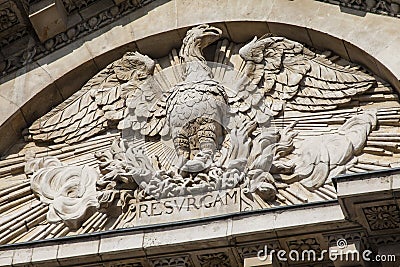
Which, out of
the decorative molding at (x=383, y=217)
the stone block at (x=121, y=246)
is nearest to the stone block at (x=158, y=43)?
the stone block at (x=121, y=246)

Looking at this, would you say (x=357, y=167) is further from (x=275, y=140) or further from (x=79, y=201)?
(x=79, y=201)

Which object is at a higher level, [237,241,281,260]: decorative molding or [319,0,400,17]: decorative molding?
[319,0,400,17]: decorative molding

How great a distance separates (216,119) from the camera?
18.4 metres

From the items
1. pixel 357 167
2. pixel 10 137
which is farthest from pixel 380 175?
pixel 10 137

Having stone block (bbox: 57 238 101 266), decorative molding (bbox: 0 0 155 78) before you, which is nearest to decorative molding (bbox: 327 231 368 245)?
stone block (bbox: 57 238 101 266)

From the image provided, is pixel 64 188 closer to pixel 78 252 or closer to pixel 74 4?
pixel 78 252

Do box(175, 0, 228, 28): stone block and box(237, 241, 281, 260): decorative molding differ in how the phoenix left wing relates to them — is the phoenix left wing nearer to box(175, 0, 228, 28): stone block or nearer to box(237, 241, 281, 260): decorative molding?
box(175, 0, 228, 28): stone block

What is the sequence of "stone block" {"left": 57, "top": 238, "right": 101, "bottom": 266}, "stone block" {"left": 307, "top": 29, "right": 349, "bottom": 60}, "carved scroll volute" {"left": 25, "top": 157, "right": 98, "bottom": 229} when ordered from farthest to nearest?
1. "stone block" {"left": 307, "top": 29, "right": 349, "bottom": 60}
2. "carved scroll volute" {"left": 25, "top": 157, "right": 98, "bottom": 229}
3. "stone block" {"left": 57, "top": 238, "right": 101, "bottom": 266}

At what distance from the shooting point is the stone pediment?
1778 centimetres

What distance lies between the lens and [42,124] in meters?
19.4

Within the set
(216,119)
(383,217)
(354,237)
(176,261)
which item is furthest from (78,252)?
(383,217)

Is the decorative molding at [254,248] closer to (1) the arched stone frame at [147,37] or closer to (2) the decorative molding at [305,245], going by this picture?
(2) the decorative molding at [305,245]

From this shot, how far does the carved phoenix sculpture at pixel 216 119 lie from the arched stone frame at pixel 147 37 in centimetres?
15

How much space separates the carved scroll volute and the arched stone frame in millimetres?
746
